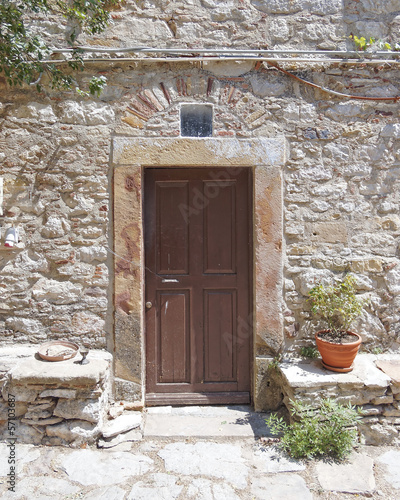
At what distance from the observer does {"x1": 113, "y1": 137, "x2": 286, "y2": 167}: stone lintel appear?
3.04 m

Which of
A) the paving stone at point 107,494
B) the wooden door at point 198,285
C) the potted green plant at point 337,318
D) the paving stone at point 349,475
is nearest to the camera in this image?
the paving stone at point 107,494

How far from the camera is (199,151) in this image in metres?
3.06

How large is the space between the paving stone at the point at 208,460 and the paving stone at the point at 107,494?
342 mm

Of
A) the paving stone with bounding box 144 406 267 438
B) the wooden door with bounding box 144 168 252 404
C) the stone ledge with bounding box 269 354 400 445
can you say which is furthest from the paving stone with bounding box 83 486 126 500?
the stone ledge with bounding box 269 354 400 445

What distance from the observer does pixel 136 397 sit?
310 centimetres

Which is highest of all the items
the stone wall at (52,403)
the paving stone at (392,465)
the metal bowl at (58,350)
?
the metal bowl at (58,350)

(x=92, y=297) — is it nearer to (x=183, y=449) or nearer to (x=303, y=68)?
(x=183, y=449)

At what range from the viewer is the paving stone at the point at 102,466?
93.7 inches

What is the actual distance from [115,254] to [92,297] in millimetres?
384

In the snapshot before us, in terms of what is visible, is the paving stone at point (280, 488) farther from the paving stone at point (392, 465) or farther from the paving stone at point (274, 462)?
the paving stone at point (392, 465)

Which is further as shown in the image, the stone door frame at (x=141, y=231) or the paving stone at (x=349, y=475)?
the stone door frame at (x=141, y=231)

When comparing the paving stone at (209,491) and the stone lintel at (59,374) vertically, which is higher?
the stone lintel at (59,374)

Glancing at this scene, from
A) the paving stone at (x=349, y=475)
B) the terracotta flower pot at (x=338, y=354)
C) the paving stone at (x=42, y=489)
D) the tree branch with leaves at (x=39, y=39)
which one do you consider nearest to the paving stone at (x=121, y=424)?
the paving stone at (x=42, y=489)

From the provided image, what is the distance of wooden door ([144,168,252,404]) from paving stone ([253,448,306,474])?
63 centimetres
